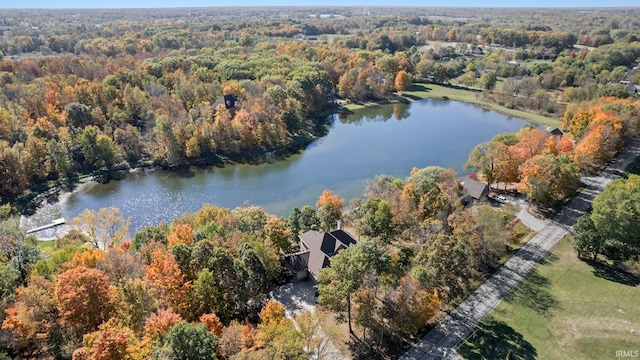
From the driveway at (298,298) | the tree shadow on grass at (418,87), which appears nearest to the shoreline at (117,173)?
the driveway at (298,298)

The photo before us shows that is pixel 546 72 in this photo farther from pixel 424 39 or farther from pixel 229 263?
pixel 229 263

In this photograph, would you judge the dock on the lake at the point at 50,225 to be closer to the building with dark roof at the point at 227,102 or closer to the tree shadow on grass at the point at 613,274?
the building with dark roof at the point at 227,102

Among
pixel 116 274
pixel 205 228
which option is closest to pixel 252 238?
pixel 205 228

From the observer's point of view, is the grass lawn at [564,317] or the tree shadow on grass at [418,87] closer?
the grass lawn at [564,317]

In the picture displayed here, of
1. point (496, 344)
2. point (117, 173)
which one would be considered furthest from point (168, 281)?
point (117, 173)

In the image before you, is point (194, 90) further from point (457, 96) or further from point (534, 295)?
point (534, 295)

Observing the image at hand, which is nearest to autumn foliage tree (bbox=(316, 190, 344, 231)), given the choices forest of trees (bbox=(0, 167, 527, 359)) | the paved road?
forest of trees (bbox=(0, 167, 527, 359))
